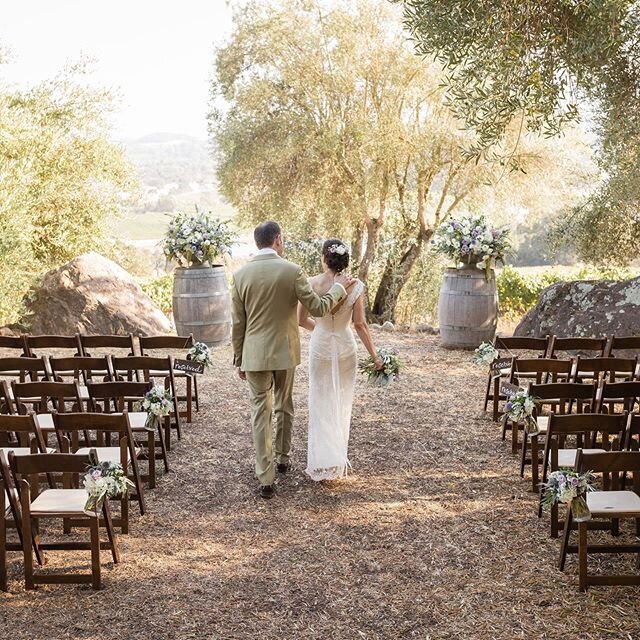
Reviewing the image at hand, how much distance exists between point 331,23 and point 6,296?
8.20 m

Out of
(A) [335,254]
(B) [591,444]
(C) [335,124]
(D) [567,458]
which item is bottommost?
(B) [591,444]

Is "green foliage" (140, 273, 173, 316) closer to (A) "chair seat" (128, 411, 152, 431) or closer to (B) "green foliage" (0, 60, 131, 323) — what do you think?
(B) "green foliage" (0, 60, 131, 323)

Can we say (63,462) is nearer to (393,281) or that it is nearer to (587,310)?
(587,310)

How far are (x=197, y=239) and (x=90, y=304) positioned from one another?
1946 millimetres

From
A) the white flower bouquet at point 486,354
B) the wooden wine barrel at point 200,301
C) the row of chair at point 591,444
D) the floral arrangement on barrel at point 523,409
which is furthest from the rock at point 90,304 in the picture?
the floral arrangement on barrel at point 523,409

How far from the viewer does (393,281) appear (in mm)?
18000

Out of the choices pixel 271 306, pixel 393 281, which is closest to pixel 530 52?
pixel 271 306

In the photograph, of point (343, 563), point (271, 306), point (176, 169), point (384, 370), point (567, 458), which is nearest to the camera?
point (343, 563)

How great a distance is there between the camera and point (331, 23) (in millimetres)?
15695

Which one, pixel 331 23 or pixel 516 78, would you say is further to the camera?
pixel 331 23

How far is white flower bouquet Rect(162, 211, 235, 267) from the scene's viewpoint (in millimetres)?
12102

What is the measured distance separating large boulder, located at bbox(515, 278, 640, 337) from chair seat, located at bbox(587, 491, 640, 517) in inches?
239

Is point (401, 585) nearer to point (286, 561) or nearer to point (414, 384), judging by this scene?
point (286, 561)

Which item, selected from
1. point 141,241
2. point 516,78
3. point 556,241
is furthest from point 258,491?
point 141,241
